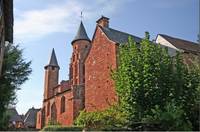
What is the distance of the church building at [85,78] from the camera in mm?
32938

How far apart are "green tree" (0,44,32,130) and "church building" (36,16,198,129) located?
7.77 metres

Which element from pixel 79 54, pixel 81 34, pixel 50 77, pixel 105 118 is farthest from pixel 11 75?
pixel 50 77

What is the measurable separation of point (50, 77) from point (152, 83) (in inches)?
1766

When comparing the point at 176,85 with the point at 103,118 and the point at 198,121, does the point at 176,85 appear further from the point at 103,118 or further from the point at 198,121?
the point at 103,118

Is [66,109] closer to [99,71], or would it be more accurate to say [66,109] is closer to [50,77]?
[50,77]

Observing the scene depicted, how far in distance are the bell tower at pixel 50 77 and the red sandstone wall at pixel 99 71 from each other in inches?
948

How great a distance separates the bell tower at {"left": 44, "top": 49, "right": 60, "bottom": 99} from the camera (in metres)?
59.9

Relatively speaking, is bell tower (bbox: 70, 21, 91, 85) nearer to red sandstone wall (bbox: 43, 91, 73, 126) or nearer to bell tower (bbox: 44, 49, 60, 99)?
red sandstone wall (bbox: 43, 91, 73, 126)

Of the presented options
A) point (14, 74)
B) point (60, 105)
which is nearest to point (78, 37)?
point (60, 105)

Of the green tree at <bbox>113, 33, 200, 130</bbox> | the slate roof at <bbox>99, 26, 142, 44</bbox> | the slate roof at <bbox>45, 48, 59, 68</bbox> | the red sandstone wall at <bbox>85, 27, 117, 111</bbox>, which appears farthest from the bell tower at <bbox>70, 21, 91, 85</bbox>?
the green tree at <bbox>113, 33, 200, 130</bbox>

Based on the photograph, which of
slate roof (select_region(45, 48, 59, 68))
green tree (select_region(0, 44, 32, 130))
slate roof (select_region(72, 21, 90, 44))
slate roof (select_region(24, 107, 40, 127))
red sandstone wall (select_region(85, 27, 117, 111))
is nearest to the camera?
green tree (select_region(0, 44, 32, 130))

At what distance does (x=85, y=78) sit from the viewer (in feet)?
123

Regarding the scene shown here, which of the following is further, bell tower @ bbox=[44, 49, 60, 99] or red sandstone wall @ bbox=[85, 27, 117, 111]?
bell tower @ bbox=[44, 49, 60, 99]

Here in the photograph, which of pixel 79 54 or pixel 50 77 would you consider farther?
→ pixel 50 77
